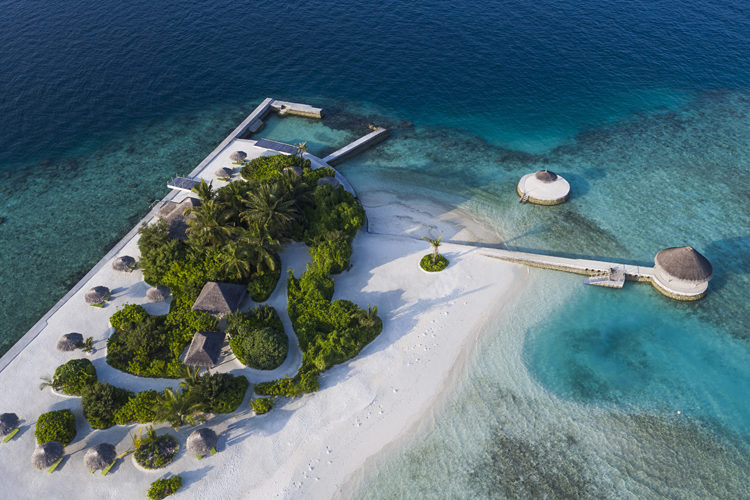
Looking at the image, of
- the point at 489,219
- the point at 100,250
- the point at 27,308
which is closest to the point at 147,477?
the point at 27,308

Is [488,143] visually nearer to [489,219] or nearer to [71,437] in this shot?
[489,219]

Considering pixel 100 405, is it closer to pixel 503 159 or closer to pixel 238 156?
pixel 238 156

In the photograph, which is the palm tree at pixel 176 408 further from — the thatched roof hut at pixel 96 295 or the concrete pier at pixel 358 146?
the concrete pier at pixel 358 146

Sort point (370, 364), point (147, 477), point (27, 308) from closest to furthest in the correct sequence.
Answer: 1. point (147, 477)
2. point (370, 364)
3. point (27, 308)

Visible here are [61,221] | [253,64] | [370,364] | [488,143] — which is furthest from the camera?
[253,64]

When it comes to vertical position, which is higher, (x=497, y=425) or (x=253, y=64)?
(x=253, y=64)

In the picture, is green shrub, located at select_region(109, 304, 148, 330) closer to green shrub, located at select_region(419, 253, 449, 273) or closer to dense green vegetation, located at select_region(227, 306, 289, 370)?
dense green vegetation, located at select_region(227, 306, 289, 370)

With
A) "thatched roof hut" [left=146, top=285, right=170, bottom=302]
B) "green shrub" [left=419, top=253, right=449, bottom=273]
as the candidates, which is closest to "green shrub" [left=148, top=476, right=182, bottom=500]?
"thatched roof hut" [left=146, top=285, right=170, bottom=302]
